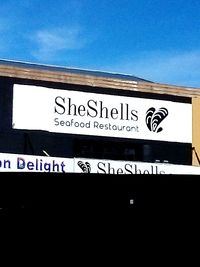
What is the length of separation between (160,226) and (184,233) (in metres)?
0.32

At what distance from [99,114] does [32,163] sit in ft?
14.5

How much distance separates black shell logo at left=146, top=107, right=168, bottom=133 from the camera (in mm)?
29641

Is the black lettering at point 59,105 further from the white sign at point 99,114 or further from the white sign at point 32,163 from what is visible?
the white sign at point 32,163

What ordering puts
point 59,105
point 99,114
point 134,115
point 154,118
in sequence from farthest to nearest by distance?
point 154,118, point 134,115, point 99,114, point 59,105

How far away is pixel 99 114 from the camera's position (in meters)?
28.4

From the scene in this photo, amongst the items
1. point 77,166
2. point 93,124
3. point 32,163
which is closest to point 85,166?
point 77,166

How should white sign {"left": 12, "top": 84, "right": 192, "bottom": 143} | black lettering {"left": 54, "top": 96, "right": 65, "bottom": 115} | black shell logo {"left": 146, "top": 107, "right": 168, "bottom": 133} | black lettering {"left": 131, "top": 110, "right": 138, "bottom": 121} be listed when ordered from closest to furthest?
white sign {"left": 12, "top": 84, "right": 192, "bottom": 143} < black lettering {"left": 54, "top": 96, "right": 65, "bottom": 115} < black lettering {"left": 131, "top": 110, "right": 138, "bottom": 121} < black shell logo {"left": 146, "top": 107, "right": 168, "bottom": 133}

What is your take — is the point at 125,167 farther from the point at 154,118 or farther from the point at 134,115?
the point at 154,118

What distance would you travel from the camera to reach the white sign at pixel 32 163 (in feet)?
80.5

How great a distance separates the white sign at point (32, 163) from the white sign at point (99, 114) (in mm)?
1685

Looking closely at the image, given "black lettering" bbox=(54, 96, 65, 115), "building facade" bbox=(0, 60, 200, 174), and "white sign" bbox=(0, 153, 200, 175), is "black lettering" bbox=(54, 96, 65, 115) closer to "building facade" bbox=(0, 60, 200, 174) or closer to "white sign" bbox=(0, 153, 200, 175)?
"building facade" bbox=(0, 60, 200, 174)

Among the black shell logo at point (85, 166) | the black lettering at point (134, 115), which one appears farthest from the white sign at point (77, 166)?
the black lettering at point (134, 115)

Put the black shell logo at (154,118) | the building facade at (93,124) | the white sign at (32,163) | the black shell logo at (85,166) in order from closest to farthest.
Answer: the white sign at (32,163), the building facade at (93,124), the black shell logo at (85,166), the black shell logo at (154,118)

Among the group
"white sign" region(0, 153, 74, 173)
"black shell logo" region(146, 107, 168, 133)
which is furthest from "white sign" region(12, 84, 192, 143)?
"white sign" region(0, 153, 74, 173)
